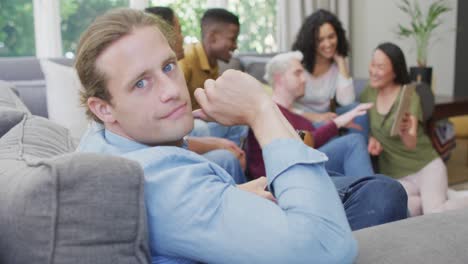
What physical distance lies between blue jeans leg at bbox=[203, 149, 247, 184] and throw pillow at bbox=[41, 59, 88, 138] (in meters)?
0.73

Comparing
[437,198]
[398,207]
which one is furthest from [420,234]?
[437,198]

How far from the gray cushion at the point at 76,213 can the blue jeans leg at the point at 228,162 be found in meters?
1.24

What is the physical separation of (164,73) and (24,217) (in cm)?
31

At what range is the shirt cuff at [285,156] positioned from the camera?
0.74m

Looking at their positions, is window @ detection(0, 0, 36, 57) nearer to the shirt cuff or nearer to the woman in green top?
the woman in green top

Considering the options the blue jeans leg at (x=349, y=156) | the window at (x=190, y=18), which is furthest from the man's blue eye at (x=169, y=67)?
the window at (x=190, y=18)

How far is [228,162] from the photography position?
6.30 ft

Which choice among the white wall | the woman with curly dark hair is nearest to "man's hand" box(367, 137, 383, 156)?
the woman with curly dark hair

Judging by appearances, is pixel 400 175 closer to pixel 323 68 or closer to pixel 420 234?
pixel 323 68

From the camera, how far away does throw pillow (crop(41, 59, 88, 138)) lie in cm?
239

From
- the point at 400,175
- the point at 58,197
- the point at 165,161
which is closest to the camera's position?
the point at 58,197

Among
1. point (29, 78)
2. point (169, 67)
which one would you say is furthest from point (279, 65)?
point (169, 67)

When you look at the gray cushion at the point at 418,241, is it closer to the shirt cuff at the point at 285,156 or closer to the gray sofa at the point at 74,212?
the shirt cuff at the point at 285,156

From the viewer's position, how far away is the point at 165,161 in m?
0.75
